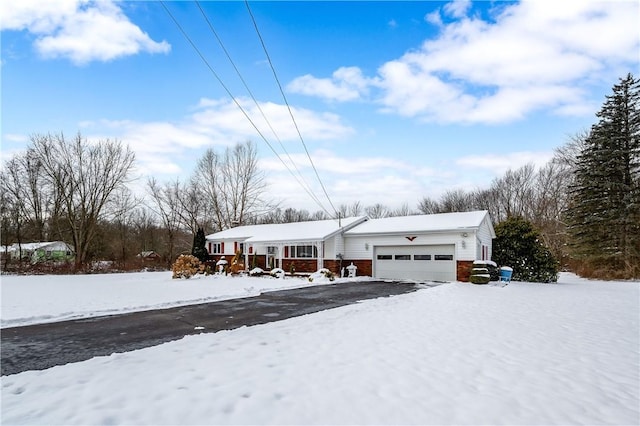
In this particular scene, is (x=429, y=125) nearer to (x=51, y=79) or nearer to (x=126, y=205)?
(x=51, y=79)

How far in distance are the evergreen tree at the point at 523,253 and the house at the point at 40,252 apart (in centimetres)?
3125

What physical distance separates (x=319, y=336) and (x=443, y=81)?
1156 centimetres

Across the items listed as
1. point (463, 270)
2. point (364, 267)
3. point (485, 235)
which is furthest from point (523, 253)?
point (364, 267)

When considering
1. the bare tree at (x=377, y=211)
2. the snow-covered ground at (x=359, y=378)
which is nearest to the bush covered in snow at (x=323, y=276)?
the snow-covered ground at (x=359, y=378)

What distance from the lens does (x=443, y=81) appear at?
13.9m

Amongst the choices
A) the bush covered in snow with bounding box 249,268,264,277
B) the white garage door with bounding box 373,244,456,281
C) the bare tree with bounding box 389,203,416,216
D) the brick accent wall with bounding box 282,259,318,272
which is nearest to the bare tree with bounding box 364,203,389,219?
the bare tree with bounding box 389,203,416,216

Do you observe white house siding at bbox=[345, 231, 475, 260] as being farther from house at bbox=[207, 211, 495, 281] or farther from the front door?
the front door

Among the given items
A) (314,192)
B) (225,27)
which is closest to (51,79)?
(225,27)

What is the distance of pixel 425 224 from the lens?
19.5 meters

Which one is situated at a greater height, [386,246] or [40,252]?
[386,246]

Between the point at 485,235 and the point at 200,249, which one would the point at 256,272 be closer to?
the point at 200,249

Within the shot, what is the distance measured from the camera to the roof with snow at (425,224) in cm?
1800

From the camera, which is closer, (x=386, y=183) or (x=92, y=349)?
(x=92, y=349)

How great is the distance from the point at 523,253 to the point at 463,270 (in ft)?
14.2
